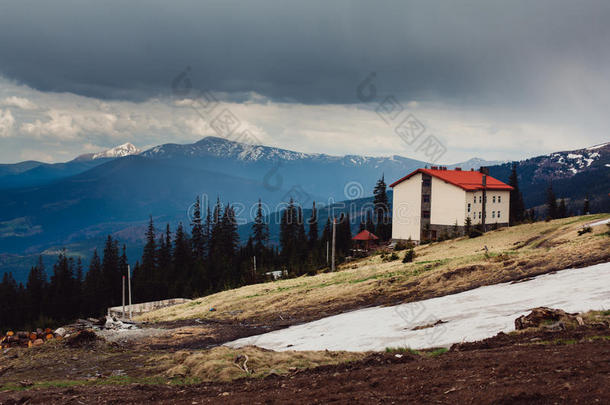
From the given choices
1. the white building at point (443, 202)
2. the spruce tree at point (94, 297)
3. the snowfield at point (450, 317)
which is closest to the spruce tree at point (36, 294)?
the spruce tree at point (94, 297)

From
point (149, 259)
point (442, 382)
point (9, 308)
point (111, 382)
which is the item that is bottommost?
point (9, 308)

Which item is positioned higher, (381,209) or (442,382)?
(381,209)

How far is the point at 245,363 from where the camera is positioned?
602 inches

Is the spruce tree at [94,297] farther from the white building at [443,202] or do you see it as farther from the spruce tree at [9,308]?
the white building at [443,202]

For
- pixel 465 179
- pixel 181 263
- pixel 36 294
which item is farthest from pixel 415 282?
pixel 36 294

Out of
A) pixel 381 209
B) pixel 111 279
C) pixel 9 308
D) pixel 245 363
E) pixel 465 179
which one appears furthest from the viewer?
pixel 381 209

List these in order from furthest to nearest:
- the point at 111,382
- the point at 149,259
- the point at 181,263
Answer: the point at 181,263, the point at 149,259, the point at 111,382

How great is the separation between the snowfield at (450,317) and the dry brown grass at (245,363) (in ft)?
6.14

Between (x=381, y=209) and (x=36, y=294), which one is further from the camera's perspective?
(x=381, y=209)

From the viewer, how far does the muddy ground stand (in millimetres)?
8492

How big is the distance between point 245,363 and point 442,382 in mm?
7518

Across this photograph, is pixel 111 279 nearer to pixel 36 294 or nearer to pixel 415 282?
pixel 36 294

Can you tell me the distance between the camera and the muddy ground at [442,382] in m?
8.49

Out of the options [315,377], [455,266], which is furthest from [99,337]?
[455,266]
